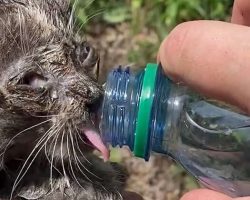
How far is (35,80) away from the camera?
1.67 metres

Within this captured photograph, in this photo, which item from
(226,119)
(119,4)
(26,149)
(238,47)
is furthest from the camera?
(119,4)

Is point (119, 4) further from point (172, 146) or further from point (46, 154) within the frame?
point (172, 146)

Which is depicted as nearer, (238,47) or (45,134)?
(238,47)

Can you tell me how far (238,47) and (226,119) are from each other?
0.91ft

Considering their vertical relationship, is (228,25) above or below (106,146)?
above

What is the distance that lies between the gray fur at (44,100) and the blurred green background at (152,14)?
119 centimetres

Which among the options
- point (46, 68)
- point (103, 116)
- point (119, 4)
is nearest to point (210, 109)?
point (103, 116)

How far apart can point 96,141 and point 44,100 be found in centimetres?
15

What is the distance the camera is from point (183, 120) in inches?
55.7

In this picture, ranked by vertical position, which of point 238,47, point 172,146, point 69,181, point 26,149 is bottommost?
point 69,181

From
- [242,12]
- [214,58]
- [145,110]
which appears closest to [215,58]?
[214,58]

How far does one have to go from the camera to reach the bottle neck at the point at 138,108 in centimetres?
135

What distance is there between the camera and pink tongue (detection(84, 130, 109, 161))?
63.1 inches

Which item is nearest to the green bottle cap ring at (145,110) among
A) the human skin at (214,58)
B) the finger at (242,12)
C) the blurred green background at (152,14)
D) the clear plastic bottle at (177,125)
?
the clear plastic bottle at (177,125)
